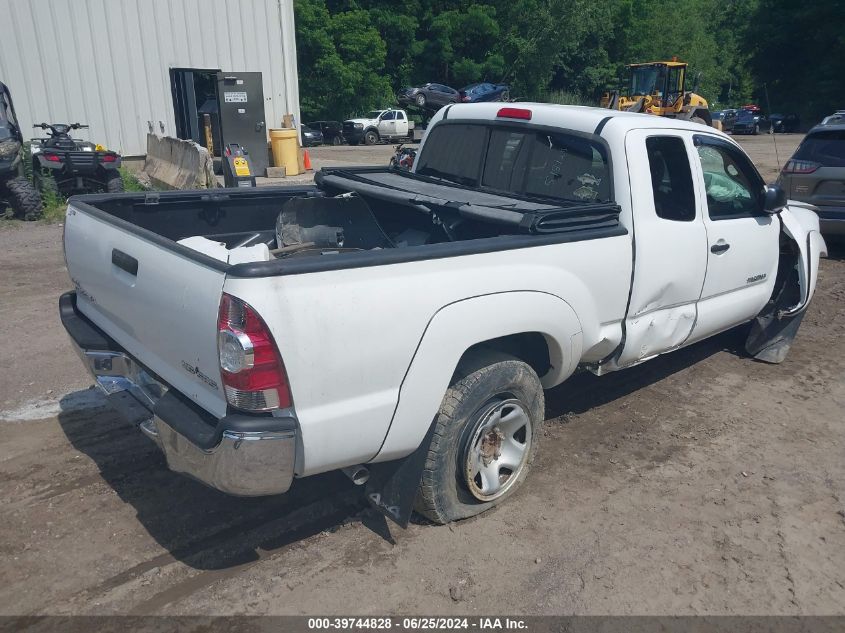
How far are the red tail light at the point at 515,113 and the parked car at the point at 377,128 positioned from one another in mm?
29327

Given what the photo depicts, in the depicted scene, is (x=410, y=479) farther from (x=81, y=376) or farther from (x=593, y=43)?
(x=593, y=43)

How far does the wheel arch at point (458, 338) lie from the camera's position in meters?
2.99

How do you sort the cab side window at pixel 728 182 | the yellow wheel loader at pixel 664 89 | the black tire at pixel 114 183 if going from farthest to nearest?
the yellow wheel loader at pixel 664 89
the black tire at pixel 114 183
the cab side window at pixel 728 182

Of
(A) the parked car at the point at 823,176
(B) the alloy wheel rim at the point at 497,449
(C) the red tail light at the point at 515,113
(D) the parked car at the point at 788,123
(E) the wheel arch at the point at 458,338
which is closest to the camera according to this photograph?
(E) the wheel arch at the point at 458,338

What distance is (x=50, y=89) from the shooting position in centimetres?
1552

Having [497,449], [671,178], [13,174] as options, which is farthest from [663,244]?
[13,174]

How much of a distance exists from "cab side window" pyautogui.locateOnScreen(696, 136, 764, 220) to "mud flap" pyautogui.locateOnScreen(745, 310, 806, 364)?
1181 mm

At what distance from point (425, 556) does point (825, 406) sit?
347 centimetres

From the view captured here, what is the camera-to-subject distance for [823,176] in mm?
8719

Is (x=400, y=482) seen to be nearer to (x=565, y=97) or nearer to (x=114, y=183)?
(x=114, y=183)

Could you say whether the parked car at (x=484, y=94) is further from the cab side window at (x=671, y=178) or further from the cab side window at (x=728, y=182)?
the cab side window at (x=671, y=178)

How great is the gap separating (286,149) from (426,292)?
15779 mm

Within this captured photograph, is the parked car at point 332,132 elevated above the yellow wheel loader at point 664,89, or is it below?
below

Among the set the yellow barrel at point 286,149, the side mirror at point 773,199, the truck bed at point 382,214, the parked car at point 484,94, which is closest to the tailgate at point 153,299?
the truck bed at point 382,214
